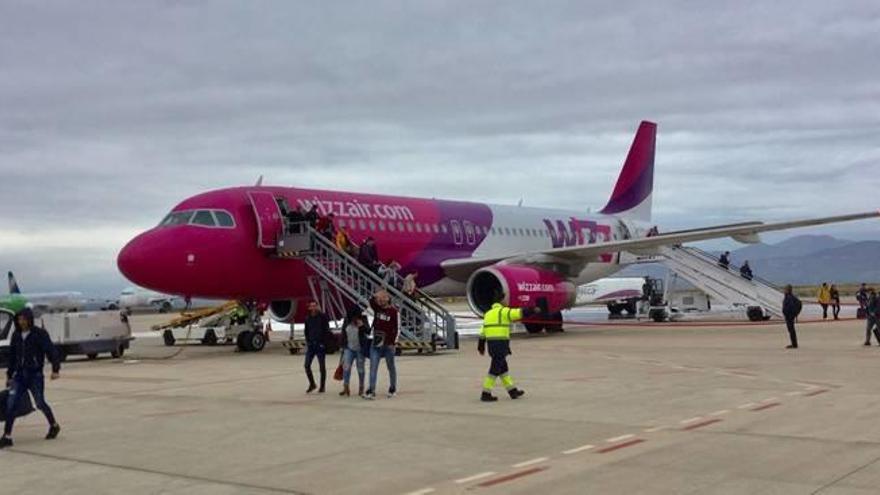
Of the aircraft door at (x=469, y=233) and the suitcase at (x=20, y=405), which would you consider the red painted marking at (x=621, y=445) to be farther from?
the aircraft door at (x=469, y=233)

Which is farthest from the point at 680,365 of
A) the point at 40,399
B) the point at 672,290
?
the point at 672,290

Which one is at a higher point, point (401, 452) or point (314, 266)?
point (314, 266)

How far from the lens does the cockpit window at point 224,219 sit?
21.7 metres

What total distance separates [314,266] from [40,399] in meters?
12.3

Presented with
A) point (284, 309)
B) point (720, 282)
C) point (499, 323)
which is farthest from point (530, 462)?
point (720, 282)

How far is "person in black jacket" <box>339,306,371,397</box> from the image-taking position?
13211mm

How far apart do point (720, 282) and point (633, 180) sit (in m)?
6.97

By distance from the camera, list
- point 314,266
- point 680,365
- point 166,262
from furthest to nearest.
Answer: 1. point 314,266
2. point 166,262
3. point 680,365

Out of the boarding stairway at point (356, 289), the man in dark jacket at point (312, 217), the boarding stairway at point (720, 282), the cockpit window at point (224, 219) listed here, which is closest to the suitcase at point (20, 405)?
the boarding stairway at point (356, 289)

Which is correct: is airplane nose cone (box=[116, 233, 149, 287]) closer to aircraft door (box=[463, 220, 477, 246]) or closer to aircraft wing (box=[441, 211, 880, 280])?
aircraft wing (box=[441, 211, 880, 280])

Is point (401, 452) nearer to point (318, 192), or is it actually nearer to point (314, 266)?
point (314, 266)

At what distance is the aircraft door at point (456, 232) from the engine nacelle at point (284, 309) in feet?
18.8

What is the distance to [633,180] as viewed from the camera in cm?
3747

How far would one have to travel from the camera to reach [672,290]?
144 ft
